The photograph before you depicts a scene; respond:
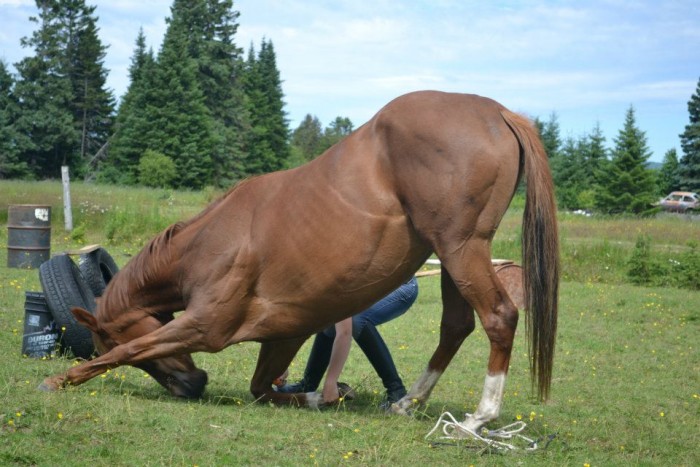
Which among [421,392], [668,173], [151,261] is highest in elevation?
[668,173]

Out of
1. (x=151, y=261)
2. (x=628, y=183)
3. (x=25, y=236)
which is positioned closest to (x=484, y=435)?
(x=151, y=261)

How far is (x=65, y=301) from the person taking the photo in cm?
628

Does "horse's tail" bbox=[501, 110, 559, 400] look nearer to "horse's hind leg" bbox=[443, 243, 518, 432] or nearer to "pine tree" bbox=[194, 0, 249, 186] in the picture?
"horse's hind leg" bbox=[443, 243, 518, 432]

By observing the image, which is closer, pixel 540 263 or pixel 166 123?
pixel 540 263

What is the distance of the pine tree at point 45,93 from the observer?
48656 mm

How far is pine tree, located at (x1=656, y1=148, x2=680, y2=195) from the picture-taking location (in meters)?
57.2

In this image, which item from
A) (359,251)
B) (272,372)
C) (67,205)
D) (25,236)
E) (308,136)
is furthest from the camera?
(308,136)

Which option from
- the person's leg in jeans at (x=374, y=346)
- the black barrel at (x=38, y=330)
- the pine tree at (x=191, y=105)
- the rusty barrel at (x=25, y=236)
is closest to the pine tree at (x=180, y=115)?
the pine tree at (x=191, y=105)

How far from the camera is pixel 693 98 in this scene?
55.1 meters

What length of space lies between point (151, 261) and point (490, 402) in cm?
269

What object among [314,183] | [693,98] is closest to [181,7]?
[693,98]

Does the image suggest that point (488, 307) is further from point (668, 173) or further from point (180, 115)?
point (668, 173)

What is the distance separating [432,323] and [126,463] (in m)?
7.35

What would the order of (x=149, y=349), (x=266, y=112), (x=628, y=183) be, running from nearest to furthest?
(x=149, y=349), (x=628, y=183), (x=266, y=112)
